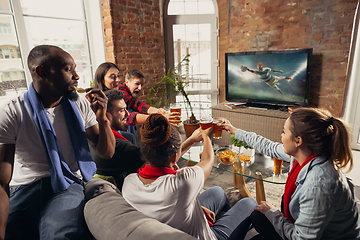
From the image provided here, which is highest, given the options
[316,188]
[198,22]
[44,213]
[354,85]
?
[198,22]

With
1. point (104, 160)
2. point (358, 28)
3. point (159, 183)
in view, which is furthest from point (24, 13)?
point (358, 28)

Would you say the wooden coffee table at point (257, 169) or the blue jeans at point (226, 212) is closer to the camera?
the blue jeans at point (226, 212)

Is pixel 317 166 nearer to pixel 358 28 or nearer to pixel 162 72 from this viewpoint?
pixel 358 28

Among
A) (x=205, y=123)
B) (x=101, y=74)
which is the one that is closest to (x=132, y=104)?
(x=101, y=74)

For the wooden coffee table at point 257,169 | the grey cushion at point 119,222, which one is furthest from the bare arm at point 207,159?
the wooden coffee table at point 257,169

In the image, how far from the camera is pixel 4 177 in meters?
0.87

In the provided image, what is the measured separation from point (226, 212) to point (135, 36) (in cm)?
303

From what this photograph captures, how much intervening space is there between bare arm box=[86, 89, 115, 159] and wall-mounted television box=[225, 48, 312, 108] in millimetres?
2833

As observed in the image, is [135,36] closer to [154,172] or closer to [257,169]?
[257,169]

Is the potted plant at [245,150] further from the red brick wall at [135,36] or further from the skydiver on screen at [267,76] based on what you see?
the red brick wall at [135,36]

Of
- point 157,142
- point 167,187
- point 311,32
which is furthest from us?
point 311,32

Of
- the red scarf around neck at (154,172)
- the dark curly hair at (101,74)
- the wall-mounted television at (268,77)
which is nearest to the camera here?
the red scarf around neck at (154,172)

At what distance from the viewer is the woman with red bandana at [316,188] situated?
88cm

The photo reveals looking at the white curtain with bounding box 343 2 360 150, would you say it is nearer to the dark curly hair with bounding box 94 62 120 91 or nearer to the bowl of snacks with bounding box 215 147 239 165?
the bowl of snacks with bounding box 215 147 239 165
